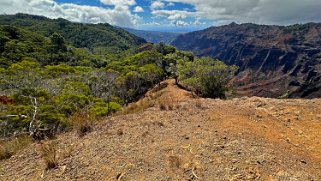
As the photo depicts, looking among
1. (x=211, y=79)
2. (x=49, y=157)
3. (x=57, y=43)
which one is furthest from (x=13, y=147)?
(x=57, y=43)

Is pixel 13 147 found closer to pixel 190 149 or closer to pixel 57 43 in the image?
pixel 190 149

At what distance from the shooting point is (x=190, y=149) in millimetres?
6625

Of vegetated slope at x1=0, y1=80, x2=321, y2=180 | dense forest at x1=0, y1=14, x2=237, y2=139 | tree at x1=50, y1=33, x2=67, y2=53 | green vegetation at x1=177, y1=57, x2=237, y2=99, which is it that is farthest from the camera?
tree at x1=50, y1=33, x2=67, y2=53

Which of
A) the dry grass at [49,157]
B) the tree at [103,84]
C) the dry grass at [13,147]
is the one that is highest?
the dry grass at [49,157]

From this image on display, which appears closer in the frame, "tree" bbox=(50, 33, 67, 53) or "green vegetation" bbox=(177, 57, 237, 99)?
"green vegetation" bbox=(177, 57, 237, 99)

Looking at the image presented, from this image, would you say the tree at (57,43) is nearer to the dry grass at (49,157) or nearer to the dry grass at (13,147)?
the dry grass at (13,147)

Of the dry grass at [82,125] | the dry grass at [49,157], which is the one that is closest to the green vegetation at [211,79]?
the dry grass at [82,125]

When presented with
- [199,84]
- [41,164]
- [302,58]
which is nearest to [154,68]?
A: [199,84]

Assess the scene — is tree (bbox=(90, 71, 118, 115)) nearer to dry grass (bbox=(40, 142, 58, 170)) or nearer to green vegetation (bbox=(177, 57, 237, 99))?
green vegetation (bbox=(177, 57, 237, 99))

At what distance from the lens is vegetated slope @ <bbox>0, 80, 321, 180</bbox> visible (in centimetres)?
572

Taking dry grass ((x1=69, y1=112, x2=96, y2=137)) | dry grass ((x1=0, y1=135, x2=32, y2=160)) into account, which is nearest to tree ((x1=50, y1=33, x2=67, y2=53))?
dry grass ((x1=69, y1=112, x2=96, y2=137))

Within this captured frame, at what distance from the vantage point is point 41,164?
252 inches

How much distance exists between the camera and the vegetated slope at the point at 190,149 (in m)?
5.72

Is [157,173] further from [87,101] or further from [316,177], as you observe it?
[87,101]
